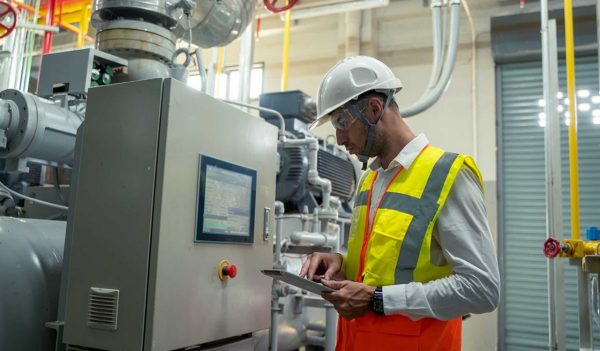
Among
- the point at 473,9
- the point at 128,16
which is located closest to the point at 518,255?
the point at 473,9

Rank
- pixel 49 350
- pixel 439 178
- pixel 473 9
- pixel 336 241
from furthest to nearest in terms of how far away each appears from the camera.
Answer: pixel 473 9
pixel 336 241
pixel 49 350
pixel 439 178

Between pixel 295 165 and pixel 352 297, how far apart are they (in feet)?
6.21

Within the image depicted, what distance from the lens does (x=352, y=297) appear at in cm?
120

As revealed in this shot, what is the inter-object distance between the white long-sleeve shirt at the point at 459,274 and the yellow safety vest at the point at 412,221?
36mm

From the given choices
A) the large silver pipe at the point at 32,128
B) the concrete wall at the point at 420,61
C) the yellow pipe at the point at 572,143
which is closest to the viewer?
the large silver pipe at the point at 32,128

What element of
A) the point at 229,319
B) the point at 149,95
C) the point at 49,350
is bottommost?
the point at 49,350

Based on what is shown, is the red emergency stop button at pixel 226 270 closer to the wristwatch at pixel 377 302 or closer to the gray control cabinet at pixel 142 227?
the gray control cabinet at pixel 142 227

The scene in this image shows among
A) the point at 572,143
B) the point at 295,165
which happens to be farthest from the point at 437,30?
the point at 295,165

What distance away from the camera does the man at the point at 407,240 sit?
117cm

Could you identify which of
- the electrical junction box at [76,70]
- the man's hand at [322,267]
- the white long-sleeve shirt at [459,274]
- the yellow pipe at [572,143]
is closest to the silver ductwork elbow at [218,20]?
the electrical junction box at [76,70]

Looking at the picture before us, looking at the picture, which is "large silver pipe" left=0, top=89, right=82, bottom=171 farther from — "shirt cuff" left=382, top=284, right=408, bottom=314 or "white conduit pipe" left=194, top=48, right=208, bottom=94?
"shirt cuff" left=382, top=284, right=408, bottom=314

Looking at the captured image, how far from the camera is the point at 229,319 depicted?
5.08ft

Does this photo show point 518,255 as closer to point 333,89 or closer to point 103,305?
point 333,89

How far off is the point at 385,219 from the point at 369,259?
4.5 inches
